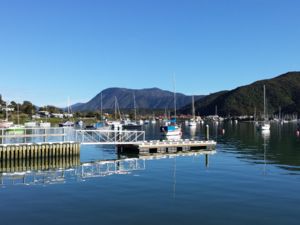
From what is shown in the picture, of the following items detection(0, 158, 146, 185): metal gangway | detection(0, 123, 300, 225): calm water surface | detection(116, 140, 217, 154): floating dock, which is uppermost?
detection(116, 140, 217, 154): floating dock

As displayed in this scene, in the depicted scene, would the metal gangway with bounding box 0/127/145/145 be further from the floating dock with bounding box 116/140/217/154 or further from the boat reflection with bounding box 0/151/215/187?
the boat reflection with bounding box 0/151/215/187

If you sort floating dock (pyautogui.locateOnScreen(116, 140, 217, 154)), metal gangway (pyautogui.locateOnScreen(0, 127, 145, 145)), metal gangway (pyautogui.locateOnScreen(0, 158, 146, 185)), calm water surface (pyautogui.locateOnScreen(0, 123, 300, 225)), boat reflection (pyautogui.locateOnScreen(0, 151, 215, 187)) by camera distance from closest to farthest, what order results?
1. calm water surface (pyautogui.locateOnScreen(0, 123, 300, 225))
2. metal gangway (pyautogui.locateOnScreen(0, 158, 146, 185))
3. boat reflection (pyautogui.locateOnScreen(0, 151, 215, 187))
4. metal gangway (pyautogui.locateOnScreen(0, 127, 145, 145))
5. floating dock (pyautogui.locateOnScreen(116, 140, 217, 154))

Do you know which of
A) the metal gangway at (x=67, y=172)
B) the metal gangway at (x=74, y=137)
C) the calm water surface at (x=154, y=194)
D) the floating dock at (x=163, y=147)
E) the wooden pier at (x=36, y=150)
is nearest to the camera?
the calm water surface at (x=154, y=194)

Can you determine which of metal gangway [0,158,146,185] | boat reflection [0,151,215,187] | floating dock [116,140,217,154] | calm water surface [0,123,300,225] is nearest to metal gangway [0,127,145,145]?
floating dock [116,140,217,154]

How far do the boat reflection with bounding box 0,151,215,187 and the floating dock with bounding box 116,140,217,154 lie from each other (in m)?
5.06

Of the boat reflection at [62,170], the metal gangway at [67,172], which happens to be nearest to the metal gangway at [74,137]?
the boat reflection at [62,170]

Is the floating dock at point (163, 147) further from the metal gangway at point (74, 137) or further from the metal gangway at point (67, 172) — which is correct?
the metal gangway at point (67, 172)

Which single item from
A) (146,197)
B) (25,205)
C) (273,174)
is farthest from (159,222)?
(273,174)

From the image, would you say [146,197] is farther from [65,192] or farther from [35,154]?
[35,154]

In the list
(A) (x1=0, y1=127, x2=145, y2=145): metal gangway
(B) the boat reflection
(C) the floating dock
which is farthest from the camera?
(C) the floating dock

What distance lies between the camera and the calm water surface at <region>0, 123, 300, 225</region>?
23.5 meters

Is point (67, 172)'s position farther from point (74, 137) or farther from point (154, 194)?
point (74, 137)

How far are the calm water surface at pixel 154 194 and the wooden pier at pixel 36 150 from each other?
183 inches

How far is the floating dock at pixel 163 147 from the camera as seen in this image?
59656 millimetres
